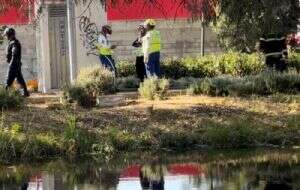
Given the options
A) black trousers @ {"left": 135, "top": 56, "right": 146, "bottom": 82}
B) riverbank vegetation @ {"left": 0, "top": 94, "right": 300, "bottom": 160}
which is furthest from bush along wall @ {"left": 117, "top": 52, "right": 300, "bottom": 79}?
riverbank vegetation @ {"left": 0, "top": 94, "right": 300, "bottom": 160}

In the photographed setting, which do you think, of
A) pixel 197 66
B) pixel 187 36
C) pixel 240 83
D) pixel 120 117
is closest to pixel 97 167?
→ pixel 120 117

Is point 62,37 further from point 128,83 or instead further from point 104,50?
point 128,83

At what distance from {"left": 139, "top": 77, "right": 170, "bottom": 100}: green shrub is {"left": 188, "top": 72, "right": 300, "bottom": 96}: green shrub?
31.8 inches

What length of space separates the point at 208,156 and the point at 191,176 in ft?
6.67

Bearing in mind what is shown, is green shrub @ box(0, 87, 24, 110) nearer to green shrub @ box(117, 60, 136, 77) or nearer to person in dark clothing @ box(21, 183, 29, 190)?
person in dark clothing @ box(21, 183, 29, 190)

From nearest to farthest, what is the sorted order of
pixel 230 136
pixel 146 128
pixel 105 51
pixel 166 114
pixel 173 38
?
pixel 230 136
pixel 146 128
pixel 166 114
pixel 105 51
pixel 173 38

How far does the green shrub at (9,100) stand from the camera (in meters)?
15.8

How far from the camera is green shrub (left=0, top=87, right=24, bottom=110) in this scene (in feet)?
51.9

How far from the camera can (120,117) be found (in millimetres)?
15297

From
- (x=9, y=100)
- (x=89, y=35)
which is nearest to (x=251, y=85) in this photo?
(x=9, y=100)

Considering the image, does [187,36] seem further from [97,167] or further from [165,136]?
[97,167]

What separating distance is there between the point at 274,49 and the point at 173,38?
7003mm

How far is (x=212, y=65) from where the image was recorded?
23328mm

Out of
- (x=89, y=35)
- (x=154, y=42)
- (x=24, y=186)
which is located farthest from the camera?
(x=89, y=35)
